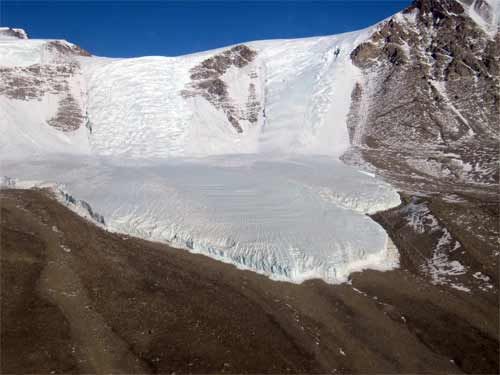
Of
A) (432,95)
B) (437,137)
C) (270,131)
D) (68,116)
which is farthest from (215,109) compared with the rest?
(432,95)

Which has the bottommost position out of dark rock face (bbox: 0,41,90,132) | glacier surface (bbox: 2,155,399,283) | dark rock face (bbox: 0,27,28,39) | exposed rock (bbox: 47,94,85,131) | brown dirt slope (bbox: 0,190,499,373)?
brown dirt slope (bbox: 0,190,499,373)

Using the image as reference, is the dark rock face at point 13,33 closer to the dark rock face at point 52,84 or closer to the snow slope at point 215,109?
the dark rock face at point 52,84

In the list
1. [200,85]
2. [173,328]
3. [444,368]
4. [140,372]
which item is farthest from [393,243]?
[200,85]

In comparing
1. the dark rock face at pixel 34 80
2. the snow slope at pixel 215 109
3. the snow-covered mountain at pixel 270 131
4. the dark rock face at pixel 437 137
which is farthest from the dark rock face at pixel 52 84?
the dark rock face at pixel 437 137

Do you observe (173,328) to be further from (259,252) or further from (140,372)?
(259,252)

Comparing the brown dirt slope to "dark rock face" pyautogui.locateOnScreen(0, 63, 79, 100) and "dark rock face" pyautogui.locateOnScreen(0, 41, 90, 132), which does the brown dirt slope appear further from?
"dark rock face" pyautogui.locateOnScreen(0, 63, 79, 100)

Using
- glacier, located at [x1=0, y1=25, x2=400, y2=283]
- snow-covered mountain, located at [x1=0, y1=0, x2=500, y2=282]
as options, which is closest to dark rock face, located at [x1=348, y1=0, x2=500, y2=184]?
snow-covered mountain, located at [x1=0, y1=0, x2=500, y2=282]
